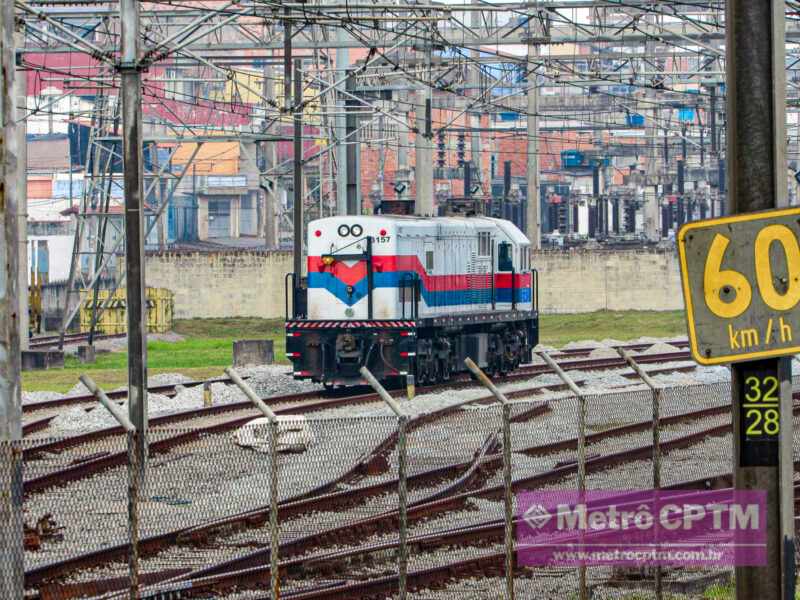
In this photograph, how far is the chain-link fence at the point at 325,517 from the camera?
12.1m

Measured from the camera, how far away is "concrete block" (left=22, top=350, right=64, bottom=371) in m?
40.0

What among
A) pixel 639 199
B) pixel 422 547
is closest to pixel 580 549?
pixel 422 547

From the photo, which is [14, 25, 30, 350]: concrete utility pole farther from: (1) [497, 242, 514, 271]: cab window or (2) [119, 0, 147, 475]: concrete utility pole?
(2) [119, 0, 147, 475]: concrete utility pole

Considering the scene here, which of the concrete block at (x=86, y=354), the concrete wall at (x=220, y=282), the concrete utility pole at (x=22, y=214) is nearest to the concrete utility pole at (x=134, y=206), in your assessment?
the concrete utility pole at (x=22, y=214)

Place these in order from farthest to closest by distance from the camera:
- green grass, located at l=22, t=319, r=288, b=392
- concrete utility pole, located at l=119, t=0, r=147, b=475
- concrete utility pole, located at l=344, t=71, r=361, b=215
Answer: green grass, located at l=22, t=319, r=288, b=392 < concrete utility pole, located at l=344, t=71, r=361, b=215 < concrete utility pole, located at l=119, t=0, r=147, b=475

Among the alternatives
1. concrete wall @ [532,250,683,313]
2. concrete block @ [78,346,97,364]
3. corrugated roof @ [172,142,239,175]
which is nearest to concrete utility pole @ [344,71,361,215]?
concrete block @ [78,346,97,364]

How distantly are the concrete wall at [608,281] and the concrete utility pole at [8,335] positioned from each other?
2035 inches

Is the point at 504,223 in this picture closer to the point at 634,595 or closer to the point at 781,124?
the point at 634,595

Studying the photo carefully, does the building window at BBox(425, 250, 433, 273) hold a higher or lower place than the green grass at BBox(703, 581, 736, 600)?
higher

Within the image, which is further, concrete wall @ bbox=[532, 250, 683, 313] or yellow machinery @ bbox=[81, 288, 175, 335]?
concrete wall @ bbox=[532, 250, 683, 313]

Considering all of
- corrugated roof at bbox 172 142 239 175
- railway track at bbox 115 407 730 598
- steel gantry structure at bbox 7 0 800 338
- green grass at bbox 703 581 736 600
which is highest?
corrugated roof at bbox 172 142 239 175
